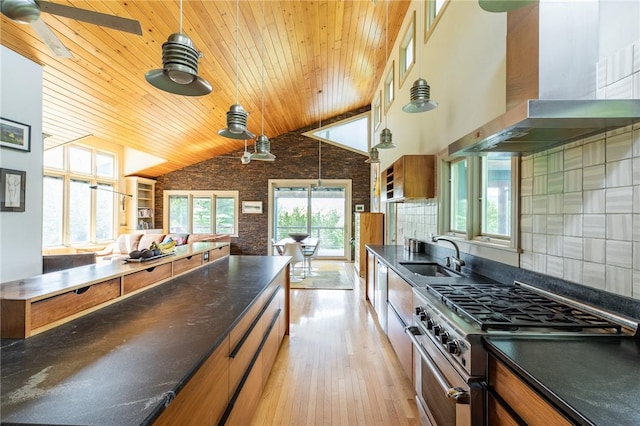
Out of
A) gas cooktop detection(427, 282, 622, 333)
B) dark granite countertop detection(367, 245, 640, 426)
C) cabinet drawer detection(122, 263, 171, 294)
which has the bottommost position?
dark granite countertop detection(367, 245, 640, 426)

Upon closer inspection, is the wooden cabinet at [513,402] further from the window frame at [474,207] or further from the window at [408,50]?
the window at [408,50]

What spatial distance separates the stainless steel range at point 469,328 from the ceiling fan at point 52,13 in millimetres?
2265

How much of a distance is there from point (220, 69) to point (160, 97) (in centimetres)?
117

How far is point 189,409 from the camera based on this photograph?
3.00 feet

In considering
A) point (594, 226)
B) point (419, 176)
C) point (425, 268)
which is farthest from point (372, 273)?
point (594, 226)

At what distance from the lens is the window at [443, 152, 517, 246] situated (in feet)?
6.95

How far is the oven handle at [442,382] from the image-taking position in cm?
114

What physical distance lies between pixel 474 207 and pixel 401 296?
1028mm

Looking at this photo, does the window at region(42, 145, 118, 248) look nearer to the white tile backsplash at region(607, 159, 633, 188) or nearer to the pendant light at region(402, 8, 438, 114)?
the pendant light at region(402, 8, 438, 114)

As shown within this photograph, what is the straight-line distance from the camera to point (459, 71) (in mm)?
2742

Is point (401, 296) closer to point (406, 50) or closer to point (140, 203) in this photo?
point (406, 50)

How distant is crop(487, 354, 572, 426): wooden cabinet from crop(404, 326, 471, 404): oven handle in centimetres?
9

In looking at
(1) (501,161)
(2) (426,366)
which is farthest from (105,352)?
(1) (501,161)

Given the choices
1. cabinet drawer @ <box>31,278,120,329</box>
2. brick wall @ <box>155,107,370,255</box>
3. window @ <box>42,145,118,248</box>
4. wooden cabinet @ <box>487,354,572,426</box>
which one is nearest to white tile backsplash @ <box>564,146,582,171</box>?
wooden cabinet @ <box>487,354,572,426</box>
